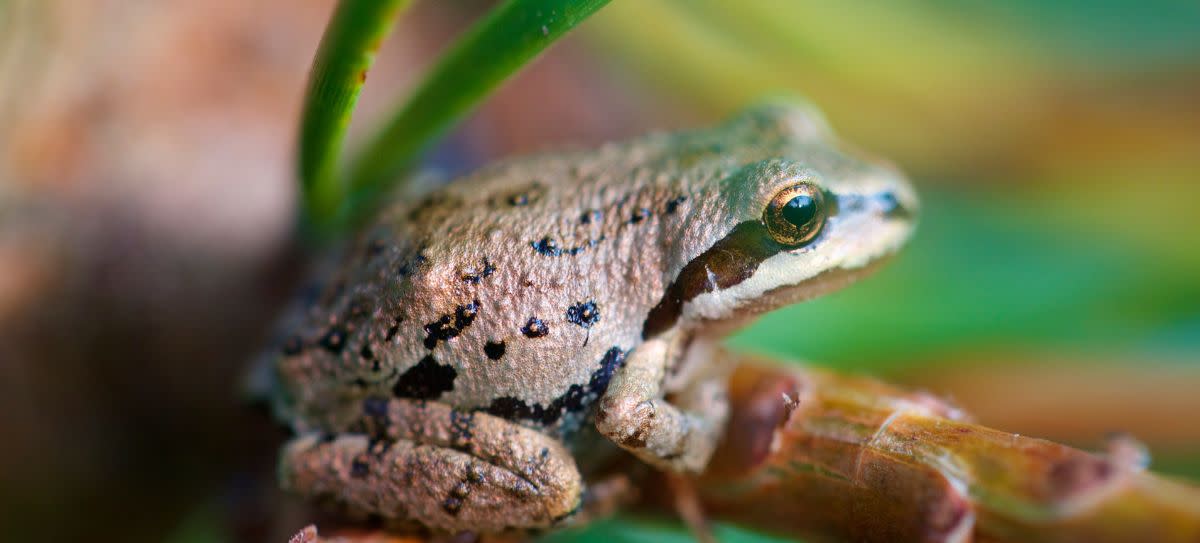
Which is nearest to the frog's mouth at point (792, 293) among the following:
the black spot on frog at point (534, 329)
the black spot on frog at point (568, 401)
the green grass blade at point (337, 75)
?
the black spot on frog at point (568, 401)

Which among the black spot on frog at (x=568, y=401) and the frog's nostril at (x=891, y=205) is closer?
the black spot on frog at (x=568, y=401)

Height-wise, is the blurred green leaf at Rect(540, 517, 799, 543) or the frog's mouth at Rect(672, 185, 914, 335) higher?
the frog's mouth at Rect(672, 185, 914, 335)

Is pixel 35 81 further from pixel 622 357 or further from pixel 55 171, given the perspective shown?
pixel 622 357

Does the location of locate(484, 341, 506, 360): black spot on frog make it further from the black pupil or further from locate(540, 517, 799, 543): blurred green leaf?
the black pupil

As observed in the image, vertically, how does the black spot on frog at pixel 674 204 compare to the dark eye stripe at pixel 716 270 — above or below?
above

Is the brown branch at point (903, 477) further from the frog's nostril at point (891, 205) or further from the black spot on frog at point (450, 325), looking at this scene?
the black spot on frog at point (450, 325)

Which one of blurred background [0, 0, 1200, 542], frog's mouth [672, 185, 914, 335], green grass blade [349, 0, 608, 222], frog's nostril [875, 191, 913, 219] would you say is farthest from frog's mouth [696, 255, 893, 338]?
green grass blade [349, 0, 608, 222]

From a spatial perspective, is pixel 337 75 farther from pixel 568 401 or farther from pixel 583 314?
pixel 568 401
